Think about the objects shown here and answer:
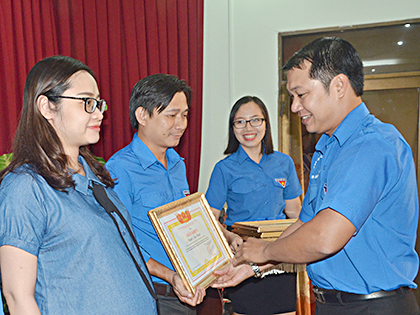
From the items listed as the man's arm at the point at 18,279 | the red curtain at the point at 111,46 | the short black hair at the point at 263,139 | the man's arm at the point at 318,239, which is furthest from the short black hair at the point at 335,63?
the red curtain at the point at 111,46

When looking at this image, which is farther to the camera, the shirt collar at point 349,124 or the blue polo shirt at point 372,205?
the shirt collar at point 349,124

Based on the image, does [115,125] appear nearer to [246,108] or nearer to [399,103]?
[246,108]

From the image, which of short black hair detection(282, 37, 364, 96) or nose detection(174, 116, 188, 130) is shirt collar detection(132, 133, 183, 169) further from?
short black hair detection(282, 37, 364, 96)

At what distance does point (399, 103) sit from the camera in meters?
3.48

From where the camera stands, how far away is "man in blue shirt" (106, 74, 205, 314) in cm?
169

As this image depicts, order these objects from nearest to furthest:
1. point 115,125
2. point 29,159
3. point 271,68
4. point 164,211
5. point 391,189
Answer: point 29,159 → point 391,189 → point 164,211 → point 115,125 → point 271,68

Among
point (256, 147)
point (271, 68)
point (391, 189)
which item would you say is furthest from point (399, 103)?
point (391, 189)

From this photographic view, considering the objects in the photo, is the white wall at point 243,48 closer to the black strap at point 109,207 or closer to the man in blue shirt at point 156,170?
the man in blue shirt at point 156,170

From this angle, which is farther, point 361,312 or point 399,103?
point 399,103

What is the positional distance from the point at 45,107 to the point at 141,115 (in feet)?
2.34

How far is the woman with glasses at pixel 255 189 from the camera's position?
249cm

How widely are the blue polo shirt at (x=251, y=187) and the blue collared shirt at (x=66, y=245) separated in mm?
1435

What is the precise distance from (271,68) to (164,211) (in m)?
2.57

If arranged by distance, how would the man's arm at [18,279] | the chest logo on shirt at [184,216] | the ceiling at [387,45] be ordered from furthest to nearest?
the ceiling at [387,45], the chest logo on shirt at [184,216], the man's arm at [18,279]
